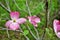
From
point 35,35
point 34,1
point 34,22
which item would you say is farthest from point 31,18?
point 34,1

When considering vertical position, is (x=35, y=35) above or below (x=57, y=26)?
below

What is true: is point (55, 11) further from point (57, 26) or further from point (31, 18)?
point (57, 26)

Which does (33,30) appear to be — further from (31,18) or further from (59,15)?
(59,15)

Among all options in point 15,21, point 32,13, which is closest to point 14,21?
point 15,21

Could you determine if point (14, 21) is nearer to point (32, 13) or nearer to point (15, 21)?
point (15, 21)

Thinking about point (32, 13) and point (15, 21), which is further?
point (32, 13)

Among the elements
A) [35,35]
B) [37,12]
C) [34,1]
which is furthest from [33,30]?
[34,1]

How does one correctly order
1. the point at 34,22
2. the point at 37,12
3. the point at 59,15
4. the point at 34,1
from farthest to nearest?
1. the point at 34,1
2. the point at 59,15
3. the point at 37,12
4. the point at 34,22

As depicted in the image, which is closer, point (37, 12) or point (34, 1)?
point (37, 12)

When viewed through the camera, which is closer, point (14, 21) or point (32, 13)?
point (14, 21)

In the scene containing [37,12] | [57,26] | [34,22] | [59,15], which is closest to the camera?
[57,26]
